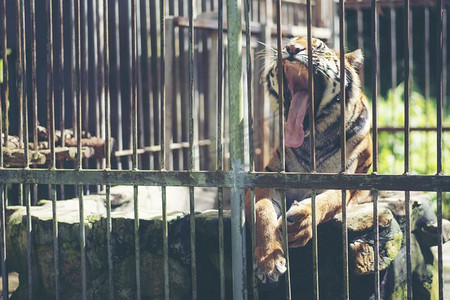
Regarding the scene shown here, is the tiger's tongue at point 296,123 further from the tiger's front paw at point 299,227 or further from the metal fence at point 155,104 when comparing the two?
the tiger's front paw at point 299,227

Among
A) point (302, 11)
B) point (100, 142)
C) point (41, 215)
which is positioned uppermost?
point (302, 11)

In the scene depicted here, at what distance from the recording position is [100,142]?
18.3 ft

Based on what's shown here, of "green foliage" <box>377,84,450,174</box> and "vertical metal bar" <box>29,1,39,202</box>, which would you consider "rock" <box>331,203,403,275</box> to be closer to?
"vertical metal bar" <box>29,1,39,202</box>

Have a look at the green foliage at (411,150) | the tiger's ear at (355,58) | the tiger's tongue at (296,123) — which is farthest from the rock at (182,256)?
the green foliage at (411,150)

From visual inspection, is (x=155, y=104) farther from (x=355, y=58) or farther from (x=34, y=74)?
(x=34, y=74)

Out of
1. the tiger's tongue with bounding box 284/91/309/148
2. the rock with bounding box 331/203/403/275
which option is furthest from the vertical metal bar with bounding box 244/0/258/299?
the tiger's tongue with bounding box 284/91/309/148

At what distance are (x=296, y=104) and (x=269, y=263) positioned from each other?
39.7 inches

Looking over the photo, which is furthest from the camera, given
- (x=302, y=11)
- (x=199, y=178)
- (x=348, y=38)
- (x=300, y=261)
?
(x=348, y=38)

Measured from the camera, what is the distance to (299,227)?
366cm

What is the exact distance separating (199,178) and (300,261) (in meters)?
0.72

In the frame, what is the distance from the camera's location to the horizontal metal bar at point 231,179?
3.13 m

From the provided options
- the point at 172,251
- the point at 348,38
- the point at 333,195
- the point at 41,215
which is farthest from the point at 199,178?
the point at 348,38

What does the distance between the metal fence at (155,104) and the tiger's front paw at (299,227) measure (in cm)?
32

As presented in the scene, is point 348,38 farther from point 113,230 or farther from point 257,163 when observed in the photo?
point 113,230
